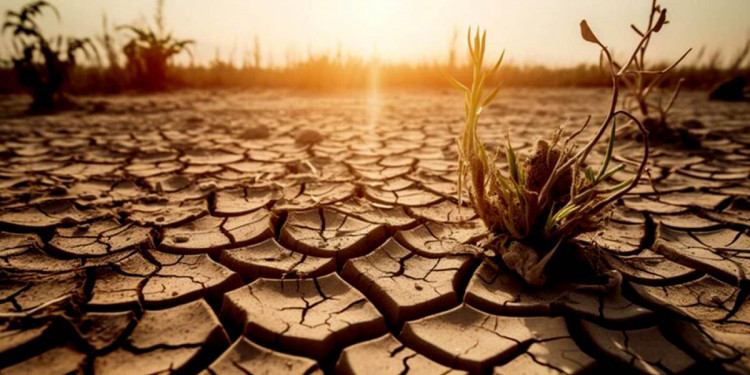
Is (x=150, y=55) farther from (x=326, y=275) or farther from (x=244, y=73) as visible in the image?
(x=326, y=275)

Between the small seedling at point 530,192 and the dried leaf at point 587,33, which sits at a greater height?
the dried leaf at point 587,33

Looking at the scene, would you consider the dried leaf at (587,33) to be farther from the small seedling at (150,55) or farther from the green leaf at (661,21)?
the small seedling at (150,55)

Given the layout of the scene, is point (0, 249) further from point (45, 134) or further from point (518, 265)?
point (45, 134)

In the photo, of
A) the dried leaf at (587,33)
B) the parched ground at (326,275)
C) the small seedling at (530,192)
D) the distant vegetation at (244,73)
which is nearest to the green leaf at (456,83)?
the small seedling at (530,192)

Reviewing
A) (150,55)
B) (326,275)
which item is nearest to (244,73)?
(150,55)

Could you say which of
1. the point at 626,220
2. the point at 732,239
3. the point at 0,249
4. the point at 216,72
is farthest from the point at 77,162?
the point at 216,72

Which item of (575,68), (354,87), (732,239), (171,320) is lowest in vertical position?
(171,320)

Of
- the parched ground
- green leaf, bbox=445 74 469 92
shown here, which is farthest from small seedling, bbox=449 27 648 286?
the parched ground
